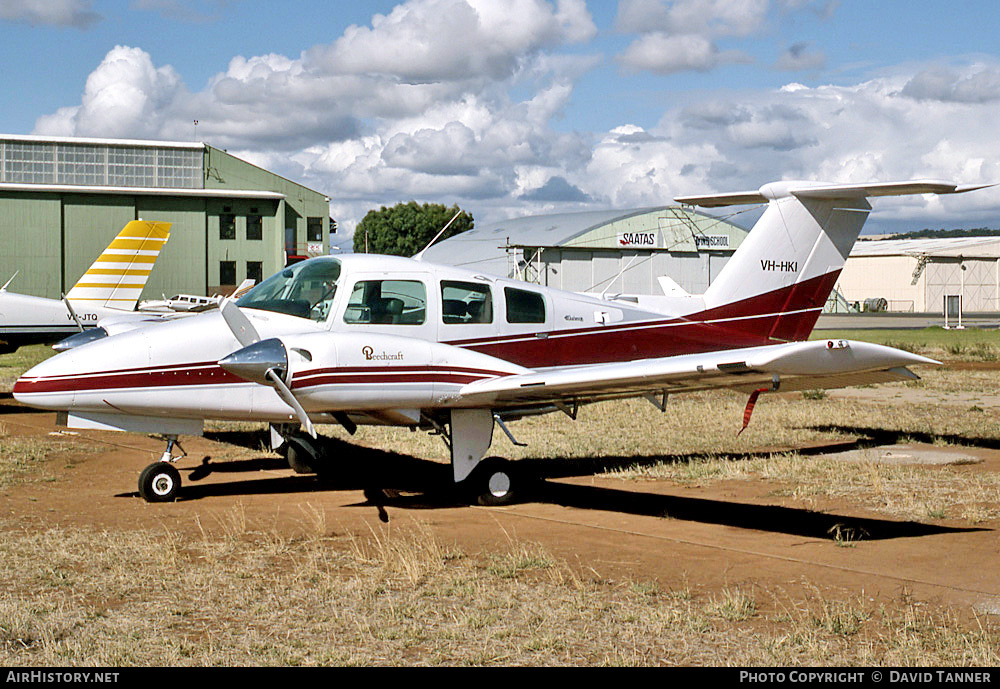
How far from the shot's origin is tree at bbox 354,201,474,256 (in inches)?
3797

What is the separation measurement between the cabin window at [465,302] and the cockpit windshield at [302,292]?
48.7 inches

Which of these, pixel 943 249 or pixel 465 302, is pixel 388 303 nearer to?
pixel 465 302

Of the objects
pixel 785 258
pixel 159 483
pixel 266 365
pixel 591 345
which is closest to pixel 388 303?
pixel 266 365

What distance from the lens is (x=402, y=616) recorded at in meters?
6.36

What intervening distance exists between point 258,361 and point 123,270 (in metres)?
17.1

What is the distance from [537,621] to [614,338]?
6216 mm

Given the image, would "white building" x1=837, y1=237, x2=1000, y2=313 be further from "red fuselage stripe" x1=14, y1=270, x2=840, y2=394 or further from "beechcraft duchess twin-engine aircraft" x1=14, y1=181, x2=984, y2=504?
"beechcraft duchess twin-engine aircraft" x1=14, y1=181, x2=984, y2=504

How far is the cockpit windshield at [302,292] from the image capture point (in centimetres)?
1034

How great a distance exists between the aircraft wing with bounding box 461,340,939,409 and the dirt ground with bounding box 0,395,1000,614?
127 centimetres

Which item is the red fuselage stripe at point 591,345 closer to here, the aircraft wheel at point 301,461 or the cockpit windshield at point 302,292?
the cockpit windshield at point 302,292

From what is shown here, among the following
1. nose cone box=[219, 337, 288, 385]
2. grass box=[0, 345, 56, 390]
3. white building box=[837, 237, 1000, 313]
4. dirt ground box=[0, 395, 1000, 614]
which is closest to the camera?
dirt ground box=[0, 395, 1000, 614]

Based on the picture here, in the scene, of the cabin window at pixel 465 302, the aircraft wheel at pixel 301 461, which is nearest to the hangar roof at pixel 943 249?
the aircraft wheel at pixel 301 461

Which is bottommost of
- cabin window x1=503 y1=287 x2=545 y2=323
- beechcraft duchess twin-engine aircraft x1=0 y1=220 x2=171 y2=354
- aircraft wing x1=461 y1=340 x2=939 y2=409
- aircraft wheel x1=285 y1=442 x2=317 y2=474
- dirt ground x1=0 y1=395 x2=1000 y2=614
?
dirt ground x1=0 y1=395 x2=1000 y2=614

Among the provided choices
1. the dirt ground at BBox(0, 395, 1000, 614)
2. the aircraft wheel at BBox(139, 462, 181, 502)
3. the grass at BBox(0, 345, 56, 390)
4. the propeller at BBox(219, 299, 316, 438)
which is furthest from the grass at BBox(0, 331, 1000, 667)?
the grass at BBox(0, 345, 56, 390)
